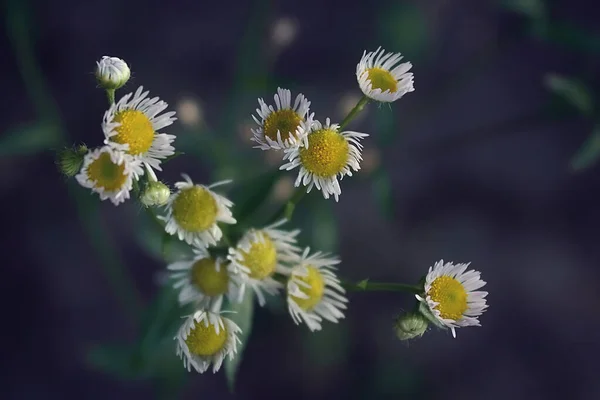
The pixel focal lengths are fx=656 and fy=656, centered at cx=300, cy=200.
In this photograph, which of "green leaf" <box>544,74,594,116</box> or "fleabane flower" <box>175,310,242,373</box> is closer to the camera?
"fleabane flower" <box>175,310,242,373</box>

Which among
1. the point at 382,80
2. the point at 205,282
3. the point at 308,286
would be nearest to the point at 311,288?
the point at 308,286

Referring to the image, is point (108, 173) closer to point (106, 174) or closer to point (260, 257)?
point (106, 174)

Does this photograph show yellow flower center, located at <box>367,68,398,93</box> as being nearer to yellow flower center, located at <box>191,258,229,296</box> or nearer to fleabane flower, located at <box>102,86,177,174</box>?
fleabane flower, located at <box>102,86,177,174</box>

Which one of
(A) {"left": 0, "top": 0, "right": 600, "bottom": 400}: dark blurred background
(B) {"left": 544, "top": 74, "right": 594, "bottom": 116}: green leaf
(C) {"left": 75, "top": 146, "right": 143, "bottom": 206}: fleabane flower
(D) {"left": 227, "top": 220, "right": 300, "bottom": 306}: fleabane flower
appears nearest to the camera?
(C) {"left": 75, "top": 146, "right": 143, "bottom": 206}: fleabane flower

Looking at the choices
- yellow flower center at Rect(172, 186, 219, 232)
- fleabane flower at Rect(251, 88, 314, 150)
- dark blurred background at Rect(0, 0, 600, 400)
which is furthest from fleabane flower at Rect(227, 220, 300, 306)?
dark blurred background at Rect(0, 0, 600, 400)

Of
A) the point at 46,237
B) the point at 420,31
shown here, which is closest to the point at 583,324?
the point at 420,31
